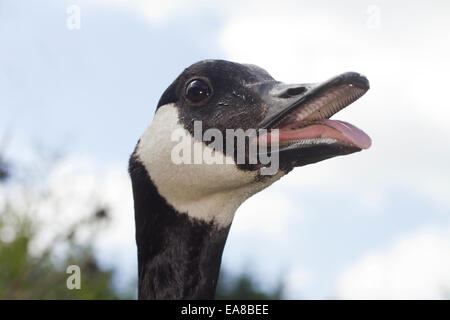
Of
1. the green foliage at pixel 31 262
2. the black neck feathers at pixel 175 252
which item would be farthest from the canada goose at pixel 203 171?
the green foliage at pixel 31 262

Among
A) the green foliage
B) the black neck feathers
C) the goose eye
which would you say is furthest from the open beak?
the green foliage

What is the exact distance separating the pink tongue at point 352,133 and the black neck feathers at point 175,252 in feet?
3.64

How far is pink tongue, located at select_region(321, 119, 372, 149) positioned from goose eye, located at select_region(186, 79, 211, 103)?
93 cm

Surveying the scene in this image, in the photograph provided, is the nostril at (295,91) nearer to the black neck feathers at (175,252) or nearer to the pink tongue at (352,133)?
the pink tongue at (352,133)

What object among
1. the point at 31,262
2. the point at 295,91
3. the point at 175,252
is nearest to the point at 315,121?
the point at 295,91

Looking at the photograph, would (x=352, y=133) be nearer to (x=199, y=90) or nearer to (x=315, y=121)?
(x=315, y=121)

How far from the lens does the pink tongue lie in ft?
11.6

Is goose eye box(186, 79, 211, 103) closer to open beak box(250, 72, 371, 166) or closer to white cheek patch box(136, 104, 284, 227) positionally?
white cheek patch box(136, 104, 284, 227)

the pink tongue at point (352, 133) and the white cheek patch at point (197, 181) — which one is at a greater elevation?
the pink tongue at point (352, 133)

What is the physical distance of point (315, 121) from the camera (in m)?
3.69

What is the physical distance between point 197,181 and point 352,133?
110 centimetres

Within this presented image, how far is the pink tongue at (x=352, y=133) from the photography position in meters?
3.53
